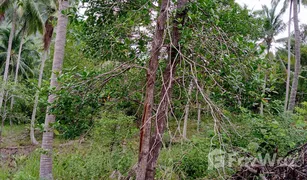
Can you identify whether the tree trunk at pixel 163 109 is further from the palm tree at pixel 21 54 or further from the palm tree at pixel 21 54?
the palm tree at pixel 21 54

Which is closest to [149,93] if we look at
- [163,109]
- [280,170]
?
[163,109]

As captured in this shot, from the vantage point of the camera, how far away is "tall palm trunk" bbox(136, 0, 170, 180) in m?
3.02

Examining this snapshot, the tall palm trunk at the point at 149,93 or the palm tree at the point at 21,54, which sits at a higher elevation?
the palm tree at the point at 21,54

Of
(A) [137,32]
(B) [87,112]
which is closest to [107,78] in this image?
(B) [87,112]

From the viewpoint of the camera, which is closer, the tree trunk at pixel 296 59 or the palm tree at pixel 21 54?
the tree trunk at pixel 296 59

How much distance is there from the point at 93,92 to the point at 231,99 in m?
1.46

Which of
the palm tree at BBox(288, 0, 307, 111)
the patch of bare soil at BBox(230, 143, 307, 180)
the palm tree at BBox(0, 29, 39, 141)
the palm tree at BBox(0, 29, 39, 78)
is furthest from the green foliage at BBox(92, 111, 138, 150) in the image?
the palm tree at BBox(0, 29, 39, 141)

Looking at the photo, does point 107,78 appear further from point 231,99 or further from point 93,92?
point 231,99

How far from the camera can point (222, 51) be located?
281cm

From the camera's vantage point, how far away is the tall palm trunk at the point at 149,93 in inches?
119

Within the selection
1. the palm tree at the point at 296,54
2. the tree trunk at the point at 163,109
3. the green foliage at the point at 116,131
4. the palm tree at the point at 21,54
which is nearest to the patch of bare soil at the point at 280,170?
the tree trunk at the point at 163,109

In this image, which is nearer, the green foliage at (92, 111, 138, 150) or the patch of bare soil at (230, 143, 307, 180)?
the patch of bare soil at (230, 143, 307, 180)

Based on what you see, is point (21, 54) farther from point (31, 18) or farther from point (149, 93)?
point (149, 93)

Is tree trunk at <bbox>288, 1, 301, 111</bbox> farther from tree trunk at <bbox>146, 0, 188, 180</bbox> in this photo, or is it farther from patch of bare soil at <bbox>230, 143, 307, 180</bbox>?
tree trunk at <bbox>146, 0, 188, 180</bbox>
